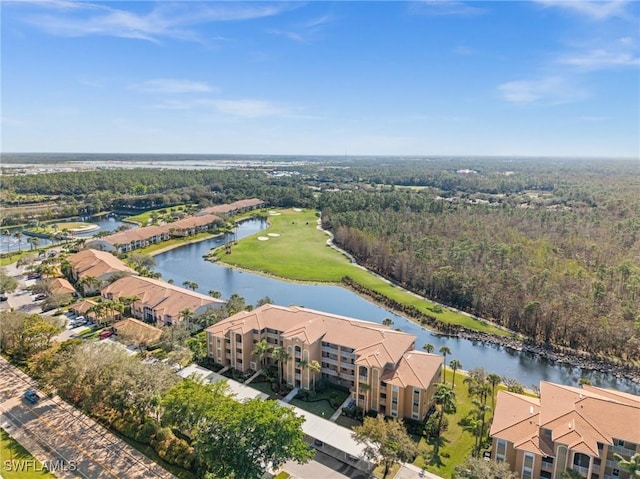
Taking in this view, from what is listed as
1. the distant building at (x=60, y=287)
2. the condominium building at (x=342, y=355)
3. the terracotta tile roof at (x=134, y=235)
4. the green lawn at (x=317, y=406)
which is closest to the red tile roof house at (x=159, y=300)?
the distant building at (x=60, y=287)

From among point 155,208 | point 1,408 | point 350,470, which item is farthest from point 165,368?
point 155,208

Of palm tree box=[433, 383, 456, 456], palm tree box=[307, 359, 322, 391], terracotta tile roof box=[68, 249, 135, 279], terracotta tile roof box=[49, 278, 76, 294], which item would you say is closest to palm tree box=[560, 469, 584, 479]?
palm tree box=[433, 383, 456, 456]

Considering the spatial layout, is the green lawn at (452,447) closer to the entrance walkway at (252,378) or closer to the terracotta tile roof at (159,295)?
the entrance walkway at (252,378)

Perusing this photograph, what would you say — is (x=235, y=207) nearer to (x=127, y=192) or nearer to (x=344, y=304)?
(x=127, y=192)

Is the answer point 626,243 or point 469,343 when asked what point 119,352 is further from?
point 626,243

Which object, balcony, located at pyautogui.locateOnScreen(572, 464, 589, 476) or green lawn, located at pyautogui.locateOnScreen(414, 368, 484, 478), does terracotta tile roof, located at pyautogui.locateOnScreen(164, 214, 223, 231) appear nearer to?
green lawn, located at pyautogui.locateOnScreen(414, 368, 484, 478)

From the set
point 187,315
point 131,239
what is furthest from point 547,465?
point 131,239
